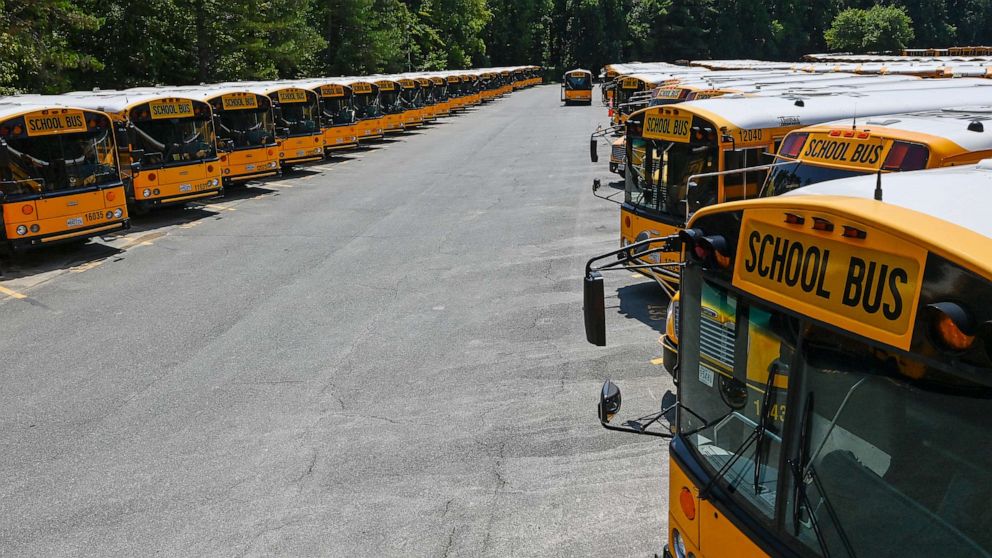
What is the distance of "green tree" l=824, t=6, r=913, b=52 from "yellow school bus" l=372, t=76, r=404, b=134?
6670cm

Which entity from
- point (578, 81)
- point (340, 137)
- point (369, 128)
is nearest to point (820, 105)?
point (340, 137)

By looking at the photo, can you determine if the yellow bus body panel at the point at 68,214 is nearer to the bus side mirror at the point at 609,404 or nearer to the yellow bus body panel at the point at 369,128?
the bus side mirror at the point at 609,404

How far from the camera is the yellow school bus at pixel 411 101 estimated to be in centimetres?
3750

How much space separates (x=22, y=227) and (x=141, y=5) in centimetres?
2441

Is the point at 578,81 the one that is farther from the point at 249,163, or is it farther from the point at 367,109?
the point at 249,163

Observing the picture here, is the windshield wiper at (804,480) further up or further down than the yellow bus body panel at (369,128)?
further up

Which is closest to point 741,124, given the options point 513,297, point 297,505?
point 513,297

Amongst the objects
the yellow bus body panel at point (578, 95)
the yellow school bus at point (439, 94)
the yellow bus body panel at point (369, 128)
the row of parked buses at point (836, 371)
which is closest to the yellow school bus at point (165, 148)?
the yellow bus body panel at point (369, 128)

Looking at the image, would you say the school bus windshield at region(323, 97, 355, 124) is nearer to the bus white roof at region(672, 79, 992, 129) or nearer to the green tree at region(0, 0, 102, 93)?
the green tree at region(0, 0, 102, 93)

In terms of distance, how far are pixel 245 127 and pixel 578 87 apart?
3469 cm

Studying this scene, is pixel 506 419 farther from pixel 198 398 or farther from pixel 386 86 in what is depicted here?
pixel 386 86

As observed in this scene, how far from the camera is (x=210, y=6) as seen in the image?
37.6m

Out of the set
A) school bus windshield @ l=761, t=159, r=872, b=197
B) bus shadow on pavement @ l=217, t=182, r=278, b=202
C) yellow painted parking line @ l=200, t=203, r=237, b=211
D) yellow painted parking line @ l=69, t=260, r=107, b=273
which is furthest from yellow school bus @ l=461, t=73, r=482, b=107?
school bus windshield @ l=761, t=159, r=872, b=197

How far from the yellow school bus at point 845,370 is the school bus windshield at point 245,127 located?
19.8 meters
